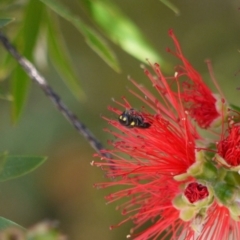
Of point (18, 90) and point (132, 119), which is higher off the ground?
point (18, 90)

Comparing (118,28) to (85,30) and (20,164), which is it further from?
(20,164)

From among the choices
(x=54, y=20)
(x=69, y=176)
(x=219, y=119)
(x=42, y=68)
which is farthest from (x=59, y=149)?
(x=219, y=119)

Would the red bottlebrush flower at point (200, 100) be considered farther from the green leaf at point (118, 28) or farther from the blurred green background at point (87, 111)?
the blurred green background at point (87, 111)

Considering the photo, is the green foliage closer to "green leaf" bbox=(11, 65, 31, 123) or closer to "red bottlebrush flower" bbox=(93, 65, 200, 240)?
"green leaf" bbox=(11, 65, 31, 123)

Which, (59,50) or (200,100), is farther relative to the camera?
(59,50)

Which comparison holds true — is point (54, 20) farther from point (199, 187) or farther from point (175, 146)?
point (199, 187)

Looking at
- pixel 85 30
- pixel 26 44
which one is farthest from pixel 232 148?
pixel 26 44

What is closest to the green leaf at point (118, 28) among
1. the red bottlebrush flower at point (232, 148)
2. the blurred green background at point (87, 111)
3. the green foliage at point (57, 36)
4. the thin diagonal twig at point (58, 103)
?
the green foliage at point (57, 36)
